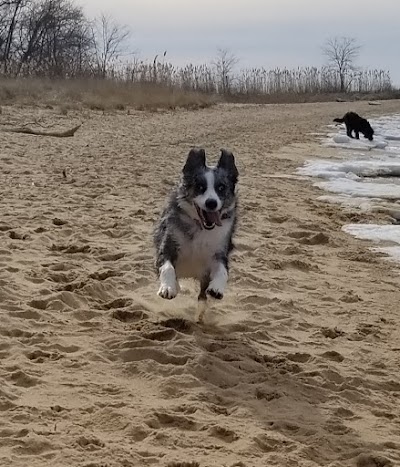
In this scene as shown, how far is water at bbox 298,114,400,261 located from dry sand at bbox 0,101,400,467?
38 centimetres

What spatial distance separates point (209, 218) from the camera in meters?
6.01

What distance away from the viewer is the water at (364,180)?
9.49 metres

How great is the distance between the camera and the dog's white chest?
6090mm

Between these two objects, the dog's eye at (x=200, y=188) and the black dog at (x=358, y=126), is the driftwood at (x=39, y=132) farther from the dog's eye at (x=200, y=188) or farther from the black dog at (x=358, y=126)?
the dog's eye at (x=200, y=188)

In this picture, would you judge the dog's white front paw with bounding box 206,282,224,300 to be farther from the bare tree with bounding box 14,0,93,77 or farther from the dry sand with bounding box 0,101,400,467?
the bare tree with bounding box 14,0,93,77

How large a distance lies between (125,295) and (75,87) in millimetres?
26273

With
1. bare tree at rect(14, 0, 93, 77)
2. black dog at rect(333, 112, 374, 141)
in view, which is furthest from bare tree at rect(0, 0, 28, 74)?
black dog at rect(333, 112, 374, 141)

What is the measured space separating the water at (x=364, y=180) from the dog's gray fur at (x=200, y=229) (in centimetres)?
285

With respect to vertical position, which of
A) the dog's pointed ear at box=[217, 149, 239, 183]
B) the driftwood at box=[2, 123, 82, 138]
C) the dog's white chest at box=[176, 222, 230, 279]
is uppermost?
the driftwood at box=[2, 123, 82, 138]

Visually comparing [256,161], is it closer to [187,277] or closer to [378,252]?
[378,252]

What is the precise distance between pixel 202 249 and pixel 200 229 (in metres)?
0.16

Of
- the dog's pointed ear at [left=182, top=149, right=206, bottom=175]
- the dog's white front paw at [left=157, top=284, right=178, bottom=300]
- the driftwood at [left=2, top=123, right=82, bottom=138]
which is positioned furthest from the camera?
the driftwood at [left=2, top=123, right=82, bottom=138]

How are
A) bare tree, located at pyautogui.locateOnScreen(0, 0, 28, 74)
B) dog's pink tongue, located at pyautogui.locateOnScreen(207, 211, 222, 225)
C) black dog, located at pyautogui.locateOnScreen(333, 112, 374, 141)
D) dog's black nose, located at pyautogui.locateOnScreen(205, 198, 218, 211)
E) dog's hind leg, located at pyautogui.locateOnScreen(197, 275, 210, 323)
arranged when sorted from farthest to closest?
bare tree, located at pyautogui.locateOnScreen(0, 0, 28, 74), black dog, located at pyautogui.locateOnScreen(333, 112, 374, 141), dog's hind leg, located at pyautogui.locateOnScreen(197, 275, 210, 323), dog's pink tongue, located at pyautogui.locateOnScreen(207, 211, 222, 225), dog's black nose, located at pyautogui.locateOnScreen(205, 198, 218, 211)

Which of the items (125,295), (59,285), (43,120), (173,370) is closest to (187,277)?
(125,295)
